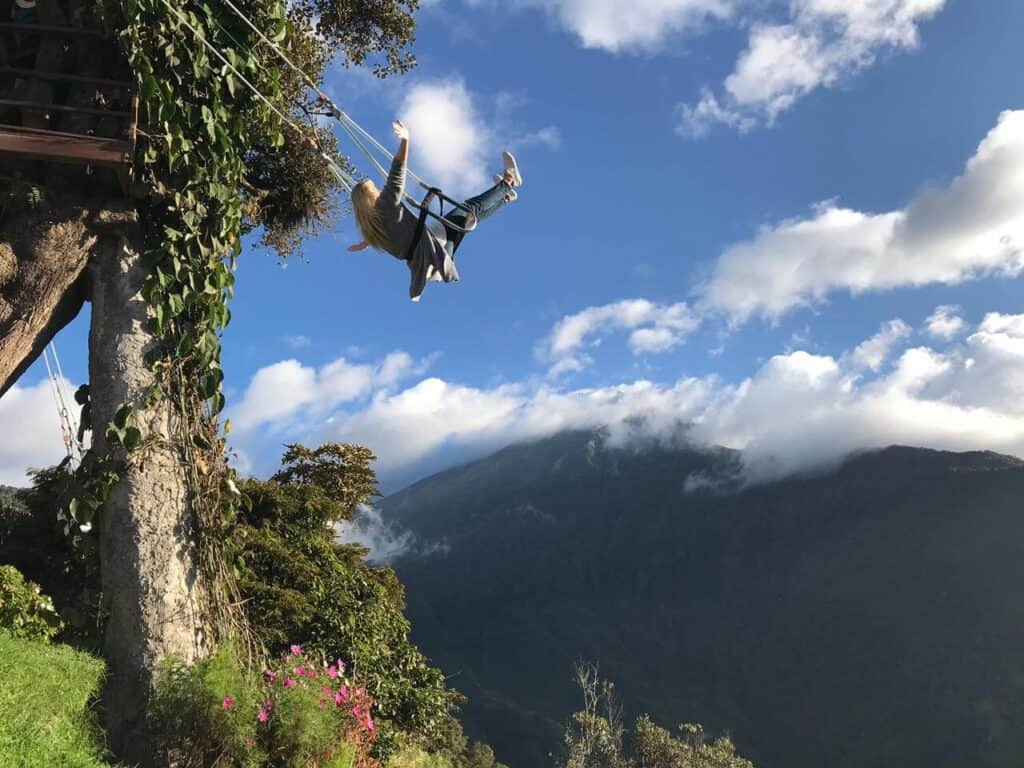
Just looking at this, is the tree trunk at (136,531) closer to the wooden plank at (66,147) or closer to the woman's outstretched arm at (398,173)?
the wooden plank at (66,147)

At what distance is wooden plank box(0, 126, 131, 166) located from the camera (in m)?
5.37

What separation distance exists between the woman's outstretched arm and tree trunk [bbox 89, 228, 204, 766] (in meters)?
2.11

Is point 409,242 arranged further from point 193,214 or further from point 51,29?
point 51,29

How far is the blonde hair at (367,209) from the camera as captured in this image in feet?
17.1

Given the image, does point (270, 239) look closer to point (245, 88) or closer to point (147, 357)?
point (245, 88)

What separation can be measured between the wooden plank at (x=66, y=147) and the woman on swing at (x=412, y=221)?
1749 mm

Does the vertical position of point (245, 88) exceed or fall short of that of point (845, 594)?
it exceeds it

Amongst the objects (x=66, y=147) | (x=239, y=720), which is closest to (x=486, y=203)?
(x=66, y=147)

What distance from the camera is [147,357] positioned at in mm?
5609

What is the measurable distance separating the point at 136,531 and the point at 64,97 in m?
3.60

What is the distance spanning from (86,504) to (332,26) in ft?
26.3

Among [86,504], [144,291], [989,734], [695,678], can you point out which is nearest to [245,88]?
[144,291]

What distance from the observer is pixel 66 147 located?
542 centimetres

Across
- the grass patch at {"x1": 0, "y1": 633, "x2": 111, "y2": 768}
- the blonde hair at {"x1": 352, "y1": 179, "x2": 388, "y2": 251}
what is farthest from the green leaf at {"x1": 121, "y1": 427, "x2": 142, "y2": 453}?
the blonde hair at {"x1": 352, "y1": 179, "x2": 388, "y2": 251}
